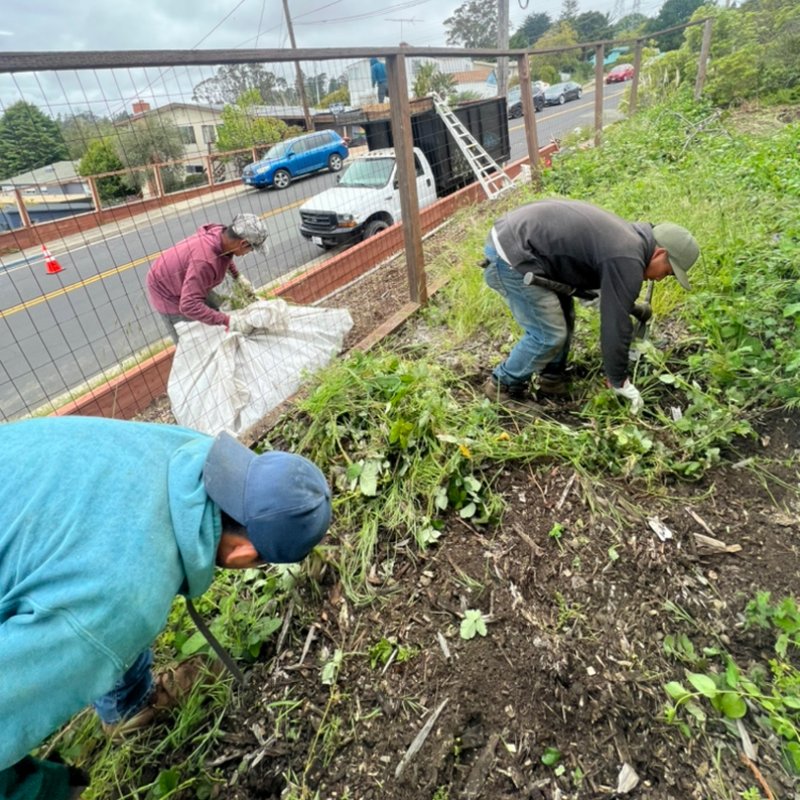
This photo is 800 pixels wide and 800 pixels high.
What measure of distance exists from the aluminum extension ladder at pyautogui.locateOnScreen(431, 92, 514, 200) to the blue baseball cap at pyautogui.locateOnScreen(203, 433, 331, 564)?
8.11 meters

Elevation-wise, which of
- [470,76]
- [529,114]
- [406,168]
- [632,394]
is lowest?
[632,394]

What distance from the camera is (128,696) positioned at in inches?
60.2

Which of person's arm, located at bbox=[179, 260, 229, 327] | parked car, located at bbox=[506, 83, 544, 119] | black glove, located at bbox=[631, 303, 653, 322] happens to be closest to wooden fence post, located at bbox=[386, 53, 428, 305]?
person's arm, located at bbox=[179, 260, 229, 327]

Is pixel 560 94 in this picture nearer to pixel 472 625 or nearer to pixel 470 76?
pixel 470 76

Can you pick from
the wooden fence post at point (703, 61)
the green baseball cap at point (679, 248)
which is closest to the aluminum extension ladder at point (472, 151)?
the wooden fence post at point (703, 61)

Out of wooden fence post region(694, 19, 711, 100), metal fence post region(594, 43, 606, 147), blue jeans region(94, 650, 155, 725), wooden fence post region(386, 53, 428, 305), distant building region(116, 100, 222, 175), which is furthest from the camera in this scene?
wooden fence post region(694, 19, 711, 100)

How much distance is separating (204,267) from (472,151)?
7738 millimetres

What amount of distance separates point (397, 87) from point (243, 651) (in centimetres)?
320

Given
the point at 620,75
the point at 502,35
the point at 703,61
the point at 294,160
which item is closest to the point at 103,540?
the point at 294,160

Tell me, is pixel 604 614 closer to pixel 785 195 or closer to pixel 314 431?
pixel 314 431

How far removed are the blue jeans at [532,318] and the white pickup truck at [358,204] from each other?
194 inches

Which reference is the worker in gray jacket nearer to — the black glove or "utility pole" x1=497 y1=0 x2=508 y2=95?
the black glove

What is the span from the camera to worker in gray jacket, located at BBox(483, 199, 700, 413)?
84.3 inches

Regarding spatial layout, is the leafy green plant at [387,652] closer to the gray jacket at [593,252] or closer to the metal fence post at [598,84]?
the gray jacket at [593,252]
